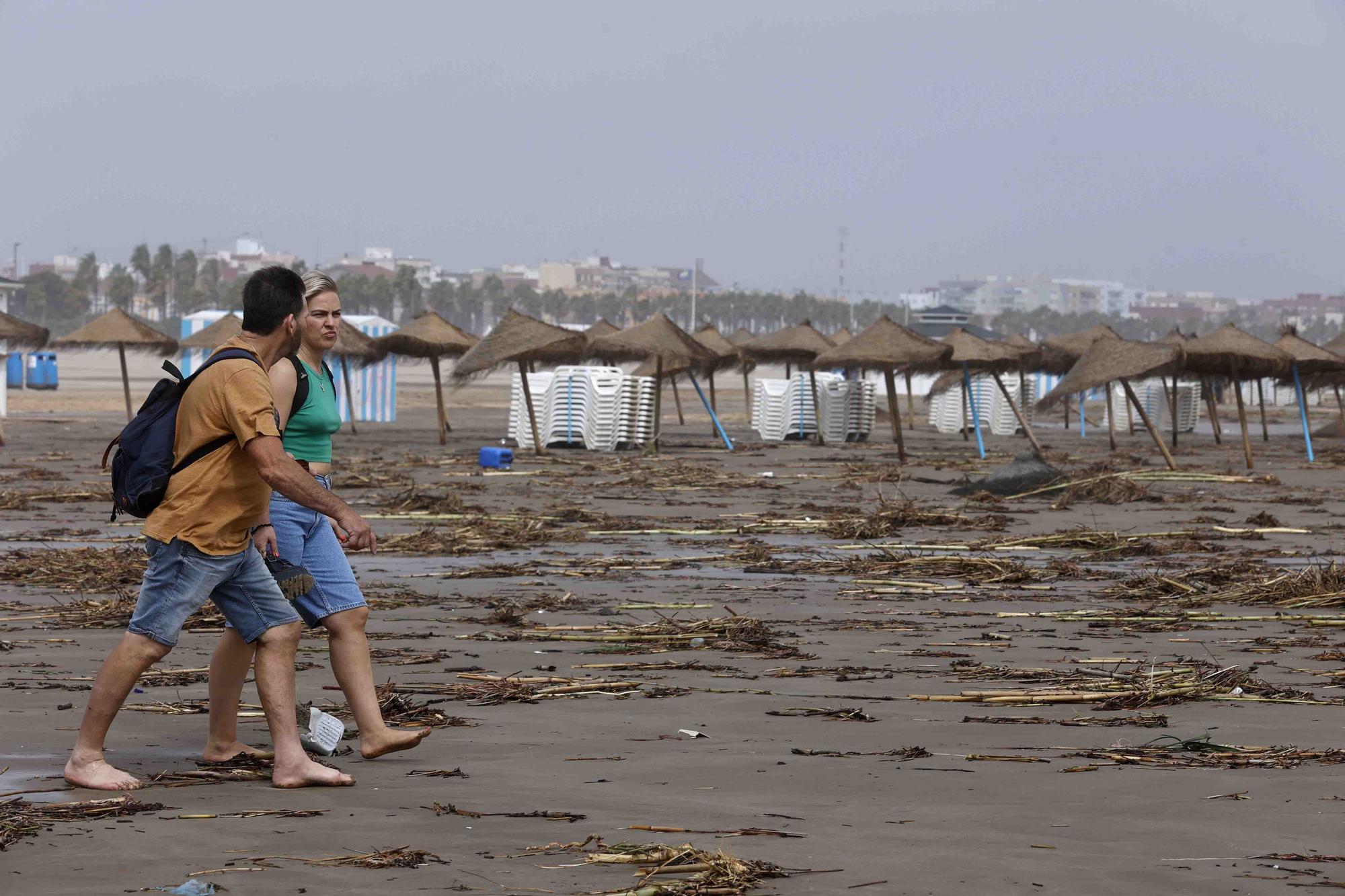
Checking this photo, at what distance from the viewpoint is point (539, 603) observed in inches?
380

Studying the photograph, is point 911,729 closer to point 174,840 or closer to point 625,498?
point 174,840

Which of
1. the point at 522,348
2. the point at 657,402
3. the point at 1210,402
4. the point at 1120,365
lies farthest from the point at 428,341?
the point at 1210,402

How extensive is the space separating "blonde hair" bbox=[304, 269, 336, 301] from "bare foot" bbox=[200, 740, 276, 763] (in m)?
1.43

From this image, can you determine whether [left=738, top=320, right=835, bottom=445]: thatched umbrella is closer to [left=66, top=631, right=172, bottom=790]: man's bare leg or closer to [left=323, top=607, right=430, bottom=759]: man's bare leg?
[left=323, top=607, right=430, bottom=759]: man's bare leg

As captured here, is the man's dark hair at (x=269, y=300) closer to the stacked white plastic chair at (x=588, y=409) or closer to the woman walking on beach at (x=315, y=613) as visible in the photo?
the woman walking on beach at (x=315, y=613)

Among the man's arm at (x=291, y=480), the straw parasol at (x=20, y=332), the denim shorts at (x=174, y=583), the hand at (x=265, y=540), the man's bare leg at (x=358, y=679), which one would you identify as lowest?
the man's bare leg at (x=358, y=679)

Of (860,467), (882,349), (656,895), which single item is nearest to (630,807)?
(656,895)

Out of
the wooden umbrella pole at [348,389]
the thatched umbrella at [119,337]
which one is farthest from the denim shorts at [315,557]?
the thatched umbrella at [119,337]

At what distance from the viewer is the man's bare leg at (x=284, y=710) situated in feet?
16.4

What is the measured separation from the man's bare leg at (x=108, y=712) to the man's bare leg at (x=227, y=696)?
32 centimetres

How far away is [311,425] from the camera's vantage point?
557cm

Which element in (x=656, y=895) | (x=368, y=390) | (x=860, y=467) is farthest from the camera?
(x=368, y=390)

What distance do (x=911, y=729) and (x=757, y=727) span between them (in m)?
0.53

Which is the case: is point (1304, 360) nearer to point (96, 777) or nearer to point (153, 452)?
point (153, 452)
